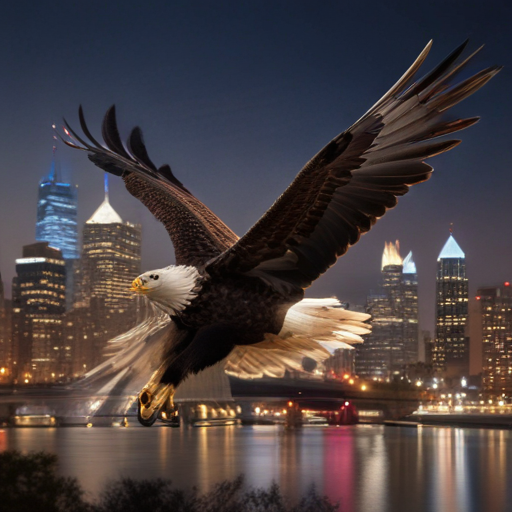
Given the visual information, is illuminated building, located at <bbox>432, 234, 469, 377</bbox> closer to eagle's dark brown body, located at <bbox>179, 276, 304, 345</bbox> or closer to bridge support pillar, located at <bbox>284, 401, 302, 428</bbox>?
bridge support pillar, located at <bbox>284, 401, 302, 428</bbox>

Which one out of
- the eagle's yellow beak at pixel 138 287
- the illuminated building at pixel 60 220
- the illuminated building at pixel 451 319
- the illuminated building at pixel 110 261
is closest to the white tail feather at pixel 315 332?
the eagle's yellow beak at pixel 138 287

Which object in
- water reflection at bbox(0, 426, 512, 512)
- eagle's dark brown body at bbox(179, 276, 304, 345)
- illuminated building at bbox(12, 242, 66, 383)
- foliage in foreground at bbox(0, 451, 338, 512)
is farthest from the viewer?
illuminated building at bbox(12, 242, 66, 383)

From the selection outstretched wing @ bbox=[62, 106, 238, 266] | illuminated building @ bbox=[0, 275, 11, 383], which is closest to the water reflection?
outstretched wing @ bbox=[62, 106, 238, 266]

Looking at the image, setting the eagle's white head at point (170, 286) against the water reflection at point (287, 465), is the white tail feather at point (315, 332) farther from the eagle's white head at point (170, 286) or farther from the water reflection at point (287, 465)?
the water reflection at point (287, 465)

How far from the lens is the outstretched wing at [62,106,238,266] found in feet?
11.2

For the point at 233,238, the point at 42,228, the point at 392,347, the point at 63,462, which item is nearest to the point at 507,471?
the point at 63,462

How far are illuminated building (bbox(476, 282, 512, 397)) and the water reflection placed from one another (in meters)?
11.8

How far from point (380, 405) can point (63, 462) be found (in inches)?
628

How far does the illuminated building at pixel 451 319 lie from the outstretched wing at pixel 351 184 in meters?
11.7

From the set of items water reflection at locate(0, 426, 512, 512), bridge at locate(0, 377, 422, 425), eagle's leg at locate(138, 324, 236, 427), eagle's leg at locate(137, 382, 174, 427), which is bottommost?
water reflection at locate(0, 426, 512, 512)

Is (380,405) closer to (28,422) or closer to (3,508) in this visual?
(28,422)

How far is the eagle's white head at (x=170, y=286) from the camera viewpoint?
8.57 ft

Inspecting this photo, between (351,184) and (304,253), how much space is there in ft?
0.99

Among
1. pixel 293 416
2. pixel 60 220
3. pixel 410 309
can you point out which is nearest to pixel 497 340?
pixel 410 309
